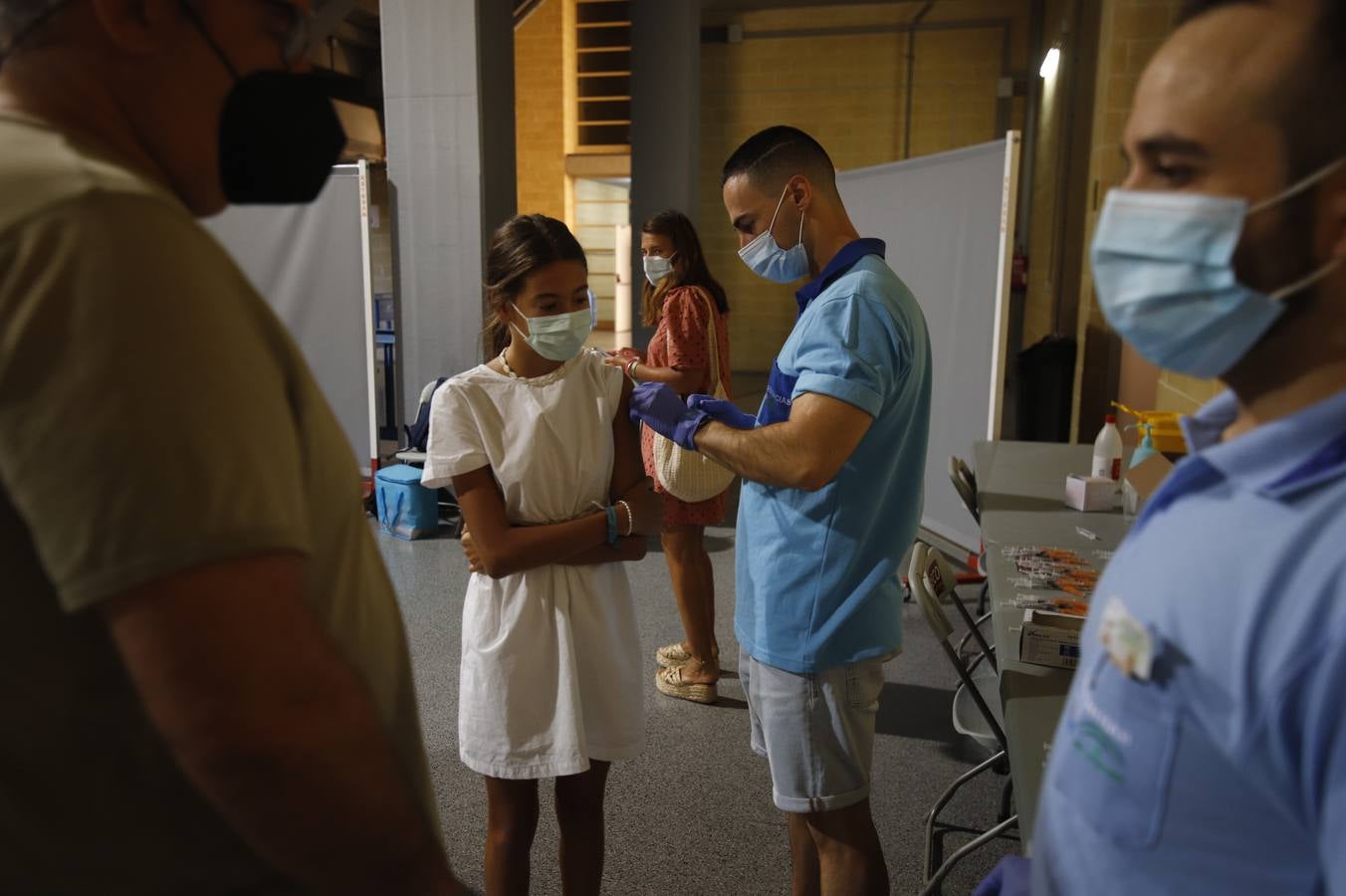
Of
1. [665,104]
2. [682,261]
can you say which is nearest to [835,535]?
[682,261]

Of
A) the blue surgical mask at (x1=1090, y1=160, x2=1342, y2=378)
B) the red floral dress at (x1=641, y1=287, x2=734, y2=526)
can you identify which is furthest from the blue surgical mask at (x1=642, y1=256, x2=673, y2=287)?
the blue surgical mask at (x1=1090, y1=160, x2=1342, y2=378)

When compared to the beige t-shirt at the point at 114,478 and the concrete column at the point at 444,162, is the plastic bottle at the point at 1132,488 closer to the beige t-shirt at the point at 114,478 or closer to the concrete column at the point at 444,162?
the beige t-shirt at the point at 114,478

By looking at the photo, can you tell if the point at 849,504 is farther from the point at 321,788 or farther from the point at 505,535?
the point at 321,788

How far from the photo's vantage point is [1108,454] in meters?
3.11

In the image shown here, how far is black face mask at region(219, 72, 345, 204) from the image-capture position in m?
0.75

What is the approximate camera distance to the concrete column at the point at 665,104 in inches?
245

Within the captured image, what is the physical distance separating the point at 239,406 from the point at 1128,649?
0.65 meters

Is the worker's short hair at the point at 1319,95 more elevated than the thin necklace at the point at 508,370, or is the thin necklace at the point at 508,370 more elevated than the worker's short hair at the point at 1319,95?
the worker's short hair at the point at 1319,95

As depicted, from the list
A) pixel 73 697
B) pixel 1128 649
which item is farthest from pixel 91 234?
pixel 1128 649

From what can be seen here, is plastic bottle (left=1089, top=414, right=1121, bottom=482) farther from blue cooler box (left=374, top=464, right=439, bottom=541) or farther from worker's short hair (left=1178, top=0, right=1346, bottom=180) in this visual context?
blue cooler box (left=374, top=464, right=439, bottom=541)

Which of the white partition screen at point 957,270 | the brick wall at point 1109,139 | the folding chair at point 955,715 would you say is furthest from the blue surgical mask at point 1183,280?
the brick wall at point 1109,139

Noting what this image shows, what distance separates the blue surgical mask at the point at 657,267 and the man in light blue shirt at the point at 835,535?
199 cm

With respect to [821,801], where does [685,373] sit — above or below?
above

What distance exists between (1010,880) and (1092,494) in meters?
2.27
